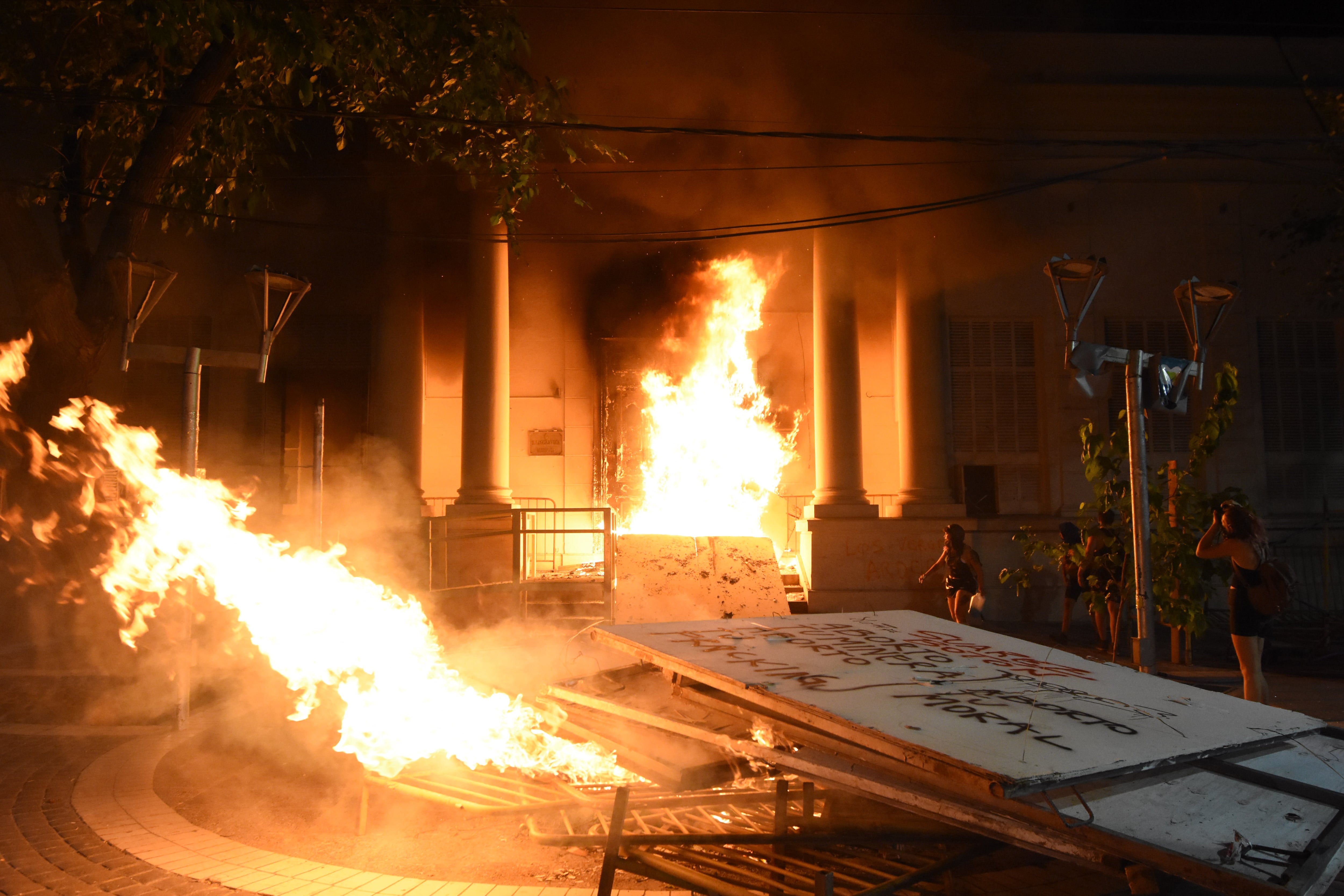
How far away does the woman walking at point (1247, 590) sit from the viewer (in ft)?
19.4

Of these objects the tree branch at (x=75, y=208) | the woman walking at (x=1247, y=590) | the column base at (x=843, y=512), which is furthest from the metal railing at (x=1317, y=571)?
the tree branch at (x=75, y=208)

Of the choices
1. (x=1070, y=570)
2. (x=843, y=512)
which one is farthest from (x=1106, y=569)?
(x=843, y=512)

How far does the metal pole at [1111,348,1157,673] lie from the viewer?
5832 millimetres

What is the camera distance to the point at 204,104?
6.53 m

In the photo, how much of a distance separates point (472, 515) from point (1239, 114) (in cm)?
1333

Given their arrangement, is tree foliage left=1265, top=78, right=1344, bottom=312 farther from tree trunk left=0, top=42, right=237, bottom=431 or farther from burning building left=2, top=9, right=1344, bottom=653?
tree trunk left=0, top=42, right=237, bottom=431

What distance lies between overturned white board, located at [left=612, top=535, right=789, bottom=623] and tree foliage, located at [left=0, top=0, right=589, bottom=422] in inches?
146

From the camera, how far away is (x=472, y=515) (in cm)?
1113

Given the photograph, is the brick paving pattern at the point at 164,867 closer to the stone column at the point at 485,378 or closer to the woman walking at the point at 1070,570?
the woman walking at the point at 1070,570

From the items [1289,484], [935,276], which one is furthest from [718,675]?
[1289,484]

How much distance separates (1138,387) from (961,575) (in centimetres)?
413

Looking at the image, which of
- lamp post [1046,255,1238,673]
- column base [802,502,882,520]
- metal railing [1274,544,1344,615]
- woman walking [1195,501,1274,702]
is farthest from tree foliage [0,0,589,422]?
metal railing [1274,544,1344,615]

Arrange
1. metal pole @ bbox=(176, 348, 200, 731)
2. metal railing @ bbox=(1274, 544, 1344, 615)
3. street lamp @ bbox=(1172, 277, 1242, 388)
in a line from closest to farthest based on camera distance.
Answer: metal pole @ bbox=(176, 348, 200, 731)
street lamp @ bbox=(1172, 277, 1242, 388)
metal railing @ bbox=(1274, 544, 1344, 615)

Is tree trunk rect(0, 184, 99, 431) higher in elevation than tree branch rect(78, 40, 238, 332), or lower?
lower
